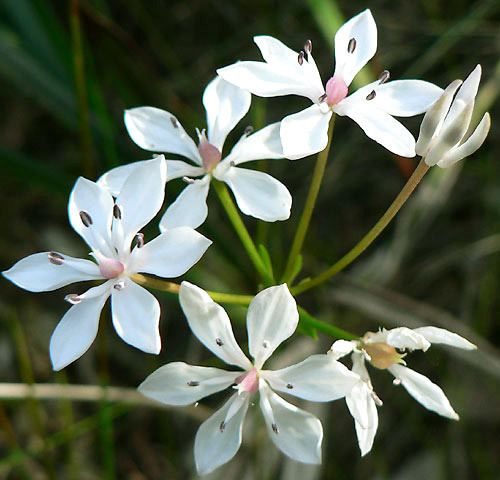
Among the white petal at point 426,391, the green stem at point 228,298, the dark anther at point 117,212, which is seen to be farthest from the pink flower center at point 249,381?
the dark anther at point 117,212

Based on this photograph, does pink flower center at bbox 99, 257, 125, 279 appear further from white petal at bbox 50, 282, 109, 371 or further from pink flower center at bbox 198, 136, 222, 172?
pink flower center at bbox 198, 136, 222, 172

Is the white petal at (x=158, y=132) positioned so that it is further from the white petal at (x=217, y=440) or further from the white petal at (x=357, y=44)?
the white petal at (x=217, y=440)

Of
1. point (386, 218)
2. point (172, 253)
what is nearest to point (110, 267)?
point (172, 253)

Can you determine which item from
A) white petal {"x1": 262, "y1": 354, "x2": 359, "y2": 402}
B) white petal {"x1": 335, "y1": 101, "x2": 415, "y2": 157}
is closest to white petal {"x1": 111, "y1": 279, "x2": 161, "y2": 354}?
white petal {"x1": 262, "y1": 354, "x2": 359, "y2": 402}

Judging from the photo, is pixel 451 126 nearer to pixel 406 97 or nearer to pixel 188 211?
pixel 406 97

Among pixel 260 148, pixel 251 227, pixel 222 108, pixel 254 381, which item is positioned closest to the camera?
pixel 254 381

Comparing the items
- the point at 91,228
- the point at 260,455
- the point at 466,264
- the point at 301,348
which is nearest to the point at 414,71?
the point at 466,264
